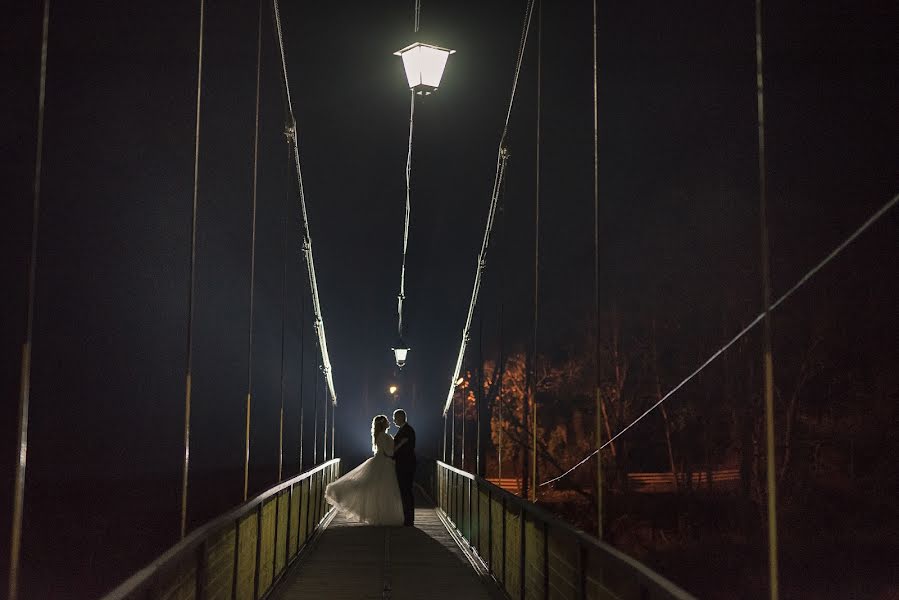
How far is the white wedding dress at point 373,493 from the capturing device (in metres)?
10.4

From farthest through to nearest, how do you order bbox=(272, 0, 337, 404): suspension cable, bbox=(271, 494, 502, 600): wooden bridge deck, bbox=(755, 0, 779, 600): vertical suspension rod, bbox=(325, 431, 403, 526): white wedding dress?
1. bbox=(325, 431, 403, 526): white wedding dress
2. bbox=(272, 0, 337, 404): suspension cable
3. bbox=(271, 494, 502, 600): wooden bridge deck
4. bbox=(755, 0, 779, 600): vertical suspension rod

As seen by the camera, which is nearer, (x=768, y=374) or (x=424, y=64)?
(x=768, y=374)

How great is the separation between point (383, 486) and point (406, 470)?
25cm

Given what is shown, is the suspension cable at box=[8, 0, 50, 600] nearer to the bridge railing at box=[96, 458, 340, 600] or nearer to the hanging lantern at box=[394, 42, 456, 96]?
the bridge railing at box=[96, 458, 340, 600]

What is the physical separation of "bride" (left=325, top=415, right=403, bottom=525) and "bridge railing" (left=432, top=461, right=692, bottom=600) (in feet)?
7.59

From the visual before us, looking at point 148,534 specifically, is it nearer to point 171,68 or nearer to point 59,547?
point 59,547

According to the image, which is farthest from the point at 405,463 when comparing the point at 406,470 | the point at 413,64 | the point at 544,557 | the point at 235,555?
the point at 235,555

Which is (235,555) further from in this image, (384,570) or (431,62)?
(431,62)

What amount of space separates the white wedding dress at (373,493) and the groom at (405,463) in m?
0.06

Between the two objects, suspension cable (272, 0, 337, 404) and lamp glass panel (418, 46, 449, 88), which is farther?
suspension cable (272, 0, 337, 404)

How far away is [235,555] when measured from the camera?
4.22 metres

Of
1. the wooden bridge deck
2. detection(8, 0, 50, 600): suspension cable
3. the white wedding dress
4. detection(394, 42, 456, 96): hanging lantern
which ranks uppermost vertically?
detection(394, 42, 456, 96): hanging lantern

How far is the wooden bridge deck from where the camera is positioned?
19.4 ft

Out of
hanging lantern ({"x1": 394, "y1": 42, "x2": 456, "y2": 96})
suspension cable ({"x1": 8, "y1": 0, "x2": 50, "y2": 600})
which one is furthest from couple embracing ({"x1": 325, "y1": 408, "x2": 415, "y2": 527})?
suspension cable ({"x1": 8, "y1": 0, "x2": 50, "y2": 600})
